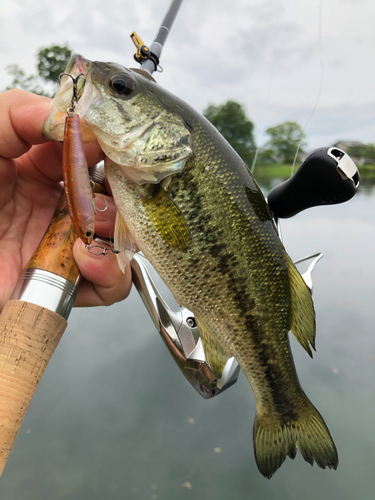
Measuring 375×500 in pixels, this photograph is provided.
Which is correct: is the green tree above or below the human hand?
above

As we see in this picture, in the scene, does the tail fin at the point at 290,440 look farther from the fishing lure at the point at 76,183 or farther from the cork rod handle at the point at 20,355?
the fishing lure at the point at 76,183

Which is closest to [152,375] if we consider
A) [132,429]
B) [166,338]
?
[132,429]

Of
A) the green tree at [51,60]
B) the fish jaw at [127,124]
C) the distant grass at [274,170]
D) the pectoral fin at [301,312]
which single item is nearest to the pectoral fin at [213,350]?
the pectoral fin at [301,312]

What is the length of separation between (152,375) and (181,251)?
178 centimetres

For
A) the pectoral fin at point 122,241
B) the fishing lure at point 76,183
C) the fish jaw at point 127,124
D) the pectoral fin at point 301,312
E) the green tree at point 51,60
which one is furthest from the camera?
the green tree at point 51,60

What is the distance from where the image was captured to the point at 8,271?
1.08 metres

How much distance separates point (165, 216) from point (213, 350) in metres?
0.47

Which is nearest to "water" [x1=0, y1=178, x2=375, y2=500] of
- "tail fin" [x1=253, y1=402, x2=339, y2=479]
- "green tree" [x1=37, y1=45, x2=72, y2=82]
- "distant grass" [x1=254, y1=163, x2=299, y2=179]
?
"tail fin" [x1=253, y1=402, x2=339, y2=479]

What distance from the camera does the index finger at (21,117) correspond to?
87cm

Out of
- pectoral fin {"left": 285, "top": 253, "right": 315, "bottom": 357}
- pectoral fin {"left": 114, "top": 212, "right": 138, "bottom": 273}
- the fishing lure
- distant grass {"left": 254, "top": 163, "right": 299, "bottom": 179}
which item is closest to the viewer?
the fishing lure

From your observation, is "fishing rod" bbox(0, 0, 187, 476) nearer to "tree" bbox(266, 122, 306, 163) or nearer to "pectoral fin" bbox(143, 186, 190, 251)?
"pectoral fin" bbox(143, 186, 190, 251)

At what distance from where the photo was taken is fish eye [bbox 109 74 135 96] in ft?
2.44

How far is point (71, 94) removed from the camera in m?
0.68

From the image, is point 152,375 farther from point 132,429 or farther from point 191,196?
point 191,196
